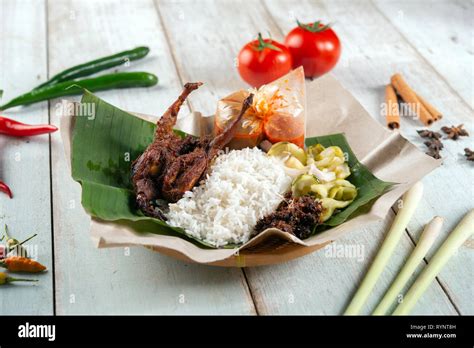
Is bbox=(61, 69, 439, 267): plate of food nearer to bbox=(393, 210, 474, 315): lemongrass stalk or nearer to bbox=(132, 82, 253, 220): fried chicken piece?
bbox=(132, 82, 253, 220): fried chicken piece

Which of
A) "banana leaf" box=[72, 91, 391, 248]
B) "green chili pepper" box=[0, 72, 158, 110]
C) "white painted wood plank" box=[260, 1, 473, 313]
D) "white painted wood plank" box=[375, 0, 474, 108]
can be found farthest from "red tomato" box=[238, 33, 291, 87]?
"white painted wood plank" box=[375, 0, 474, 108]

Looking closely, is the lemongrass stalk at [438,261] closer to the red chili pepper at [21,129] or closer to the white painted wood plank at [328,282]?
the white painted wood plank at [328,282]

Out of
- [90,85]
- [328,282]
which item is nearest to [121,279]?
[328,282]

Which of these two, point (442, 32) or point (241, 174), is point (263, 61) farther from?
point (442, 32)

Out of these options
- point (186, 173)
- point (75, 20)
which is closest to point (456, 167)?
point (186, 173)

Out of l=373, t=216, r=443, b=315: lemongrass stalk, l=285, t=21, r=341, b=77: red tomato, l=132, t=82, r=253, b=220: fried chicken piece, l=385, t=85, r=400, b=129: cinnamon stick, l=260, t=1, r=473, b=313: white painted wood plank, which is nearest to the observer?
l=373, t=216, r=443, b=315: lemongrass stalk

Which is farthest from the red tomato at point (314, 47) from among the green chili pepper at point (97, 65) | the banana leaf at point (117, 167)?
the banana leaf at point (117, 167)

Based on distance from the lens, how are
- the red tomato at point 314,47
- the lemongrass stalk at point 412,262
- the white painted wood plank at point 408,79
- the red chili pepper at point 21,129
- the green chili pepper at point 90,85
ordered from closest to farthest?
the lemongrass stalk at point 412,262 < the white painted wood plank at point 408,79 < the red chili pepper at point 21,129 < the green chili pepper at point 90,85 < the red tomato at point 314,47
